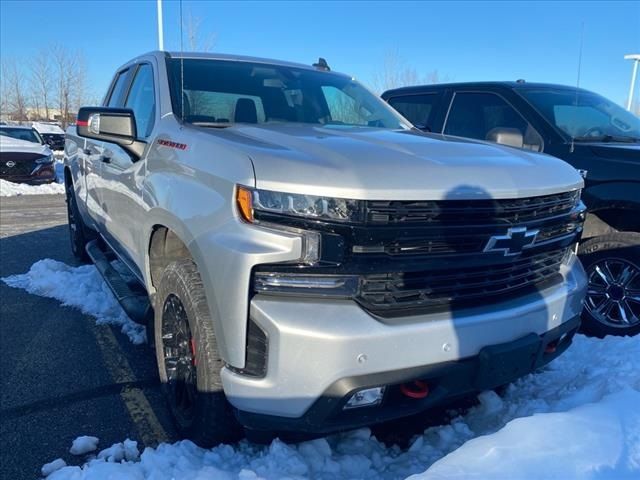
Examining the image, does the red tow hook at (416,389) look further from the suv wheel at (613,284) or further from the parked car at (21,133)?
the parked car at (21,133)

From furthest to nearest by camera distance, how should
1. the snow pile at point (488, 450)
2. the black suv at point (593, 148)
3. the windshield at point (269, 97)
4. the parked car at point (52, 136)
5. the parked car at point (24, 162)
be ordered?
the parked car at point (52, 136)
the parked car at point (24, 162)
the black suv at point (593, 148)
the windshield at point (269, 97)
the snow pile at point (488, 450)

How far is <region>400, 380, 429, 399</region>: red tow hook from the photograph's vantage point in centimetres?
220

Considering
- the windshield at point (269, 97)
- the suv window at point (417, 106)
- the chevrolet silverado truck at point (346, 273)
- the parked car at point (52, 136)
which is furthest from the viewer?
the parked car at point (52, 136)

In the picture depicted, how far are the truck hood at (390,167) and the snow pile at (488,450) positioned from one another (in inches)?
38.8

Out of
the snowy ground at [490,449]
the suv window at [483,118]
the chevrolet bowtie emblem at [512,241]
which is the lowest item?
the snowy ground at [490,449]

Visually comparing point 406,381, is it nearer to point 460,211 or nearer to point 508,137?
point 460,211

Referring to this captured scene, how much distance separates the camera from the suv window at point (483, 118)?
448 cm

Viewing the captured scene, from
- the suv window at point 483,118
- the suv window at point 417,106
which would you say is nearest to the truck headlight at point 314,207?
the suv window at point 483,118

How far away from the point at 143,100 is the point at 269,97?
0.95 meters

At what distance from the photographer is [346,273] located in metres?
2.04

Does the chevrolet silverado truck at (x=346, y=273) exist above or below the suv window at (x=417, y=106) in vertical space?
below

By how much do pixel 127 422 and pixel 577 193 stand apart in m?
2.77

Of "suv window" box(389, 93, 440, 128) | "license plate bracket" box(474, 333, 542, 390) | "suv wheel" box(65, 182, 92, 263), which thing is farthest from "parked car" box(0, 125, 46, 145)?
"license plate bracket" box(474, 333, 542, 390)

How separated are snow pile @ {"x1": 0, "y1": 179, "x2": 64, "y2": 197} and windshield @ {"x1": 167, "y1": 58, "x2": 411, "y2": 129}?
13.4 metres
